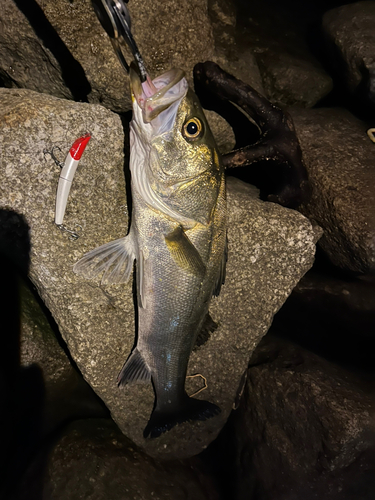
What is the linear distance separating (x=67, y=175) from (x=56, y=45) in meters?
1.42

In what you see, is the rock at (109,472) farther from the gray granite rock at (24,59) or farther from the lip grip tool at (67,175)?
the gray granite rock at (24,59)

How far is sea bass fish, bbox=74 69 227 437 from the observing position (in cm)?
232

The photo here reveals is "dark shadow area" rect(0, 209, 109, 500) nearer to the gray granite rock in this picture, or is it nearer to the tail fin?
the tail fin

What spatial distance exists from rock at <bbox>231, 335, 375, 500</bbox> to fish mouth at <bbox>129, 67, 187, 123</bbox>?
3.09 meters

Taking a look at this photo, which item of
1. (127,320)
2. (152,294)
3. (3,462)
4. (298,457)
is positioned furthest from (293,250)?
(3,462)

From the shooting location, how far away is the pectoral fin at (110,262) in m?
2.80

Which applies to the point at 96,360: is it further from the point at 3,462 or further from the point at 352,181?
the point at 352,181

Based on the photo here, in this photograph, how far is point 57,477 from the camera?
3.01 metres

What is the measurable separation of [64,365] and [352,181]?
13.2 ft

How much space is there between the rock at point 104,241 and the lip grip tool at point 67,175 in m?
0.09

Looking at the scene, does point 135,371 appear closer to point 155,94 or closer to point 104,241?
point 104,241

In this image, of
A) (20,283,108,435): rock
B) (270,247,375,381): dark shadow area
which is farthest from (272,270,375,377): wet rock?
(20,283,108,435): rock

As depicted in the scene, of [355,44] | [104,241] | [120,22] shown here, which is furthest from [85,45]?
[355,44]

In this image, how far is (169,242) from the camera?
2.60m
